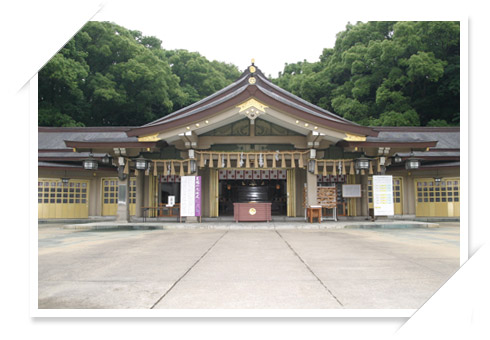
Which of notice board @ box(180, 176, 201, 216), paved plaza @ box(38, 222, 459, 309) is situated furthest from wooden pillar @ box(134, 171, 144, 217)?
paved plaza @ box(38, 222, 459, 309)

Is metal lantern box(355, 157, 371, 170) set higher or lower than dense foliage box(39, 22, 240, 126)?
lower

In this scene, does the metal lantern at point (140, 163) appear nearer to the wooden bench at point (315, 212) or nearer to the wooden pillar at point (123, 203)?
the wooden pillar at point (123, 203)

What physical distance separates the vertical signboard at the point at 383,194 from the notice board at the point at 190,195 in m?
7.18

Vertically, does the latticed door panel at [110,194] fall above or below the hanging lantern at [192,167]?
below

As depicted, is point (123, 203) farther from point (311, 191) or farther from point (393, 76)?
point (393, 76)

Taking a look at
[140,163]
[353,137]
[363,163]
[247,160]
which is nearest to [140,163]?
[140,163]

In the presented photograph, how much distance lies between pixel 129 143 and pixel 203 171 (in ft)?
12.1

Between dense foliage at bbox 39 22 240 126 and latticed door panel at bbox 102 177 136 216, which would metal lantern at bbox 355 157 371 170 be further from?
dense foliage at bbox 39 22 240 126

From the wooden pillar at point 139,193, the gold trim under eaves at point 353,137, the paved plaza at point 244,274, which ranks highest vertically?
the gold trim under eaves at point 353,137

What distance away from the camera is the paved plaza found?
3939 mm

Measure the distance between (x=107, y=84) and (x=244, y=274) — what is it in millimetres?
27276

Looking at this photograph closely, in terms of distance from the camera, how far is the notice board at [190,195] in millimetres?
13516

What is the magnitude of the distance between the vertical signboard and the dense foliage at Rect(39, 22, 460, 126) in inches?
488

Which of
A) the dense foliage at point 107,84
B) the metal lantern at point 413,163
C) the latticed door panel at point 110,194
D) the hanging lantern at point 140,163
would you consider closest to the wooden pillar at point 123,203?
the hanging lantern at point 140,163
